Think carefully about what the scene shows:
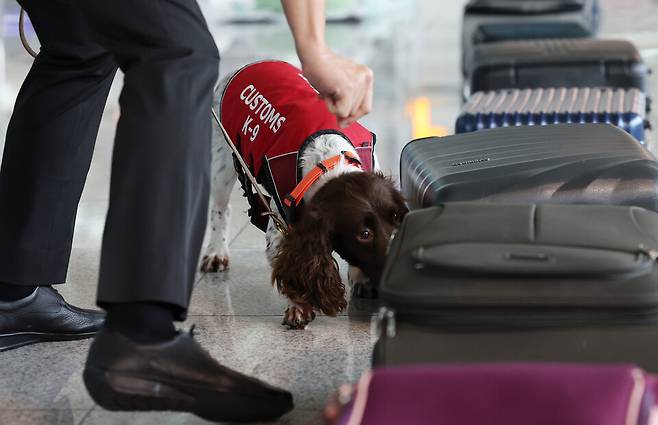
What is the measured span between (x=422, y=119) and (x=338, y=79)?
4.93 meters

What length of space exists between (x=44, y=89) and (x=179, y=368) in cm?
94

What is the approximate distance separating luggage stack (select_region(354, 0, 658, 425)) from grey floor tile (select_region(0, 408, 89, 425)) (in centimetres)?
Answer: 81

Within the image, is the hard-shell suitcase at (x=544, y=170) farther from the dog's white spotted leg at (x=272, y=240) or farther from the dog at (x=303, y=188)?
the dog's white spotted leg at (x=272, y=240)

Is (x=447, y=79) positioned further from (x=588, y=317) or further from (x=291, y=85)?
(x=588, y=317)

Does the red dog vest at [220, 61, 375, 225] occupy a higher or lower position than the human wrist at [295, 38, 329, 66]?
lower

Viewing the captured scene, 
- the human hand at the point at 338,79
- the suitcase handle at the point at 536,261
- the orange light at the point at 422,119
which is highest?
the human hand at the point at 338,79

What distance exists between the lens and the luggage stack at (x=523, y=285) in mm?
1528

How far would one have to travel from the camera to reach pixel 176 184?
2.05 m

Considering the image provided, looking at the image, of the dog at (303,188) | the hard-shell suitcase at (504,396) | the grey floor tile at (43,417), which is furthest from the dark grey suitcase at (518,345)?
the dog at (303,188)

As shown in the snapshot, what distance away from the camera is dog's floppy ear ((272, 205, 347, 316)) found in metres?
2.93

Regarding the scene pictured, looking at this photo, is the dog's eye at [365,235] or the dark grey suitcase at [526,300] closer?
the dark grey suitcase at [526,300]

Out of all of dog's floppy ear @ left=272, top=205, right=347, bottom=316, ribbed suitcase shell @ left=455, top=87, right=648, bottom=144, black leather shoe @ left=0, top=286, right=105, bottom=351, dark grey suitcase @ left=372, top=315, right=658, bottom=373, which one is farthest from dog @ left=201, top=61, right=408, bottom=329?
dark grey suitcase @ left=372, top=315, right=658, bottom=373

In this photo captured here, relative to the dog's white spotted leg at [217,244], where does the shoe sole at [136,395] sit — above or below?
above

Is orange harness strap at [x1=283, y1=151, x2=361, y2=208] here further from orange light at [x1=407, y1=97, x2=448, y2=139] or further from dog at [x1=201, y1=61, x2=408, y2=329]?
orange light at [x1=407, y1=97, x2=448, y2=139]
